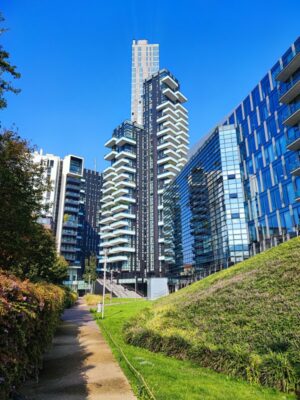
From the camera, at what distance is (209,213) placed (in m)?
54.3

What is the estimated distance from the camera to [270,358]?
6762 mm

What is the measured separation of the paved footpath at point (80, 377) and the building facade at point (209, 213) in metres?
37.3

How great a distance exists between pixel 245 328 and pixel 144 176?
279 feet

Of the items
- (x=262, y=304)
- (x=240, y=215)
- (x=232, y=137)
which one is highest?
(x=232, y=137)

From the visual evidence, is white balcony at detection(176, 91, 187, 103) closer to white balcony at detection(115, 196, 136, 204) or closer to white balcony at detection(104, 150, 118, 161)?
white balcony at detection(104, 150, 118, 161)

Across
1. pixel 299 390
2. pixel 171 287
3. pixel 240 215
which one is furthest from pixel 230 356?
pixel 171 287

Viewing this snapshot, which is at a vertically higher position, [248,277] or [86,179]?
[86,179]

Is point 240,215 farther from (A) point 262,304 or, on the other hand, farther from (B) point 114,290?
(A) point 262,304

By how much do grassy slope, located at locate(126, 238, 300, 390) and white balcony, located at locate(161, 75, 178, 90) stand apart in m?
92.5

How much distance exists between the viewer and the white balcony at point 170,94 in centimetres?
9431

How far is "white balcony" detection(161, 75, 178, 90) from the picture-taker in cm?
9575

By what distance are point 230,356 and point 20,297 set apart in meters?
5.58

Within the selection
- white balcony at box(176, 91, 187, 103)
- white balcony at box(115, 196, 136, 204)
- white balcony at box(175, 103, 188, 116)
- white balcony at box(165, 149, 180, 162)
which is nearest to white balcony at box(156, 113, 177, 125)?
white balcony at box(175, 103, 188, 116)

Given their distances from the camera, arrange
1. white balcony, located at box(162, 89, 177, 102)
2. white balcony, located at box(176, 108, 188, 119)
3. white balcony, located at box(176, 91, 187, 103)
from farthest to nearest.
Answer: white balcony, located at box(176, 91, 187, 103)
white balcony, located at box(176, 108, 188, 119)
white balcony, located at box(162, 89, 177, 102)
